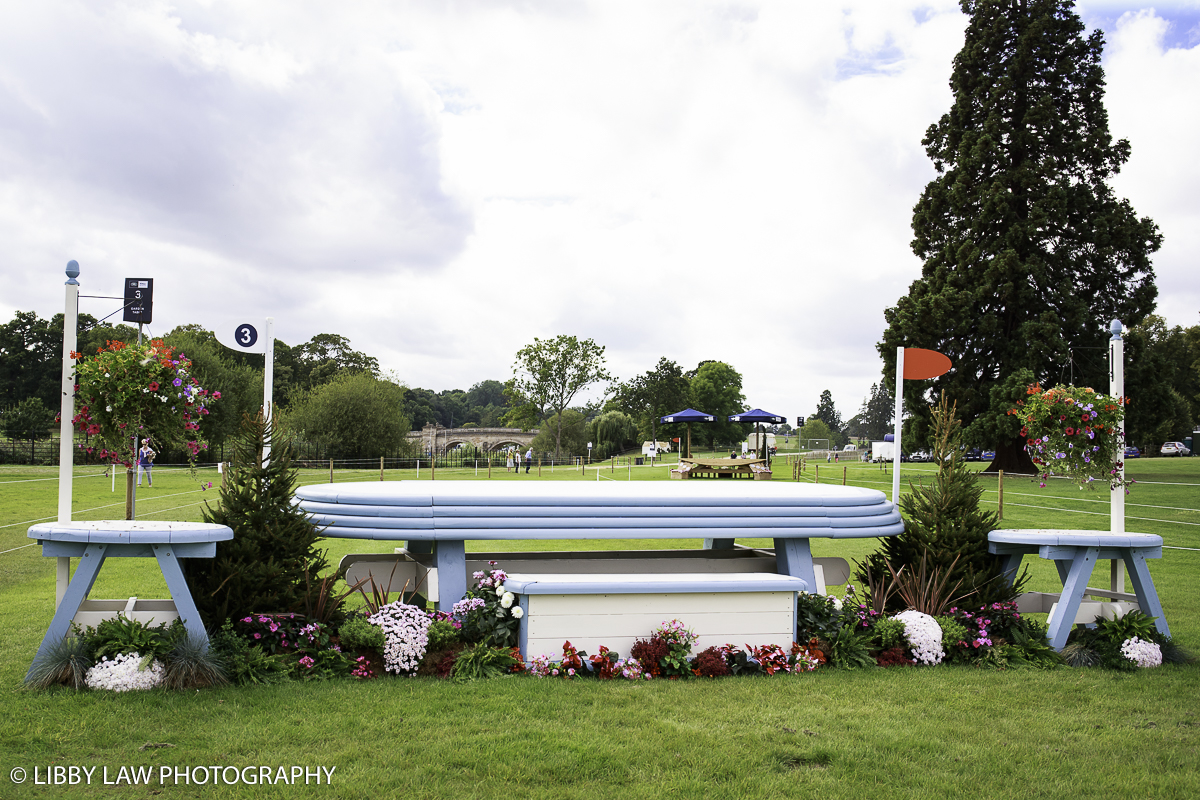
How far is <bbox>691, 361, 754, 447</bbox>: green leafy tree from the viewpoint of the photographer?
2926 inches

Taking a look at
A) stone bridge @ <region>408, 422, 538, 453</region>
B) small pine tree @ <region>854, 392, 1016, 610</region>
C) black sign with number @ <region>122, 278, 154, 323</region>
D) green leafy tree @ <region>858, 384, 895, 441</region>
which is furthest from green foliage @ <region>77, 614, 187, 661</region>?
green leafy tree @ <region>858, 384, 895, 441</region>

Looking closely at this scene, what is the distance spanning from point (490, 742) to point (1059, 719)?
104 inches

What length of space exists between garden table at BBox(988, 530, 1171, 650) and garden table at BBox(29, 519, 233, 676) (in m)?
4.58

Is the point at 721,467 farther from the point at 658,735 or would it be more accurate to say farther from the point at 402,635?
the point at 658,735

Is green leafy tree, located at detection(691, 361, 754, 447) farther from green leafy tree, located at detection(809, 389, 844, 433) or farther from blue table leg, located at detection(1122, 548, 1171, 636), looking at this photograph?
blue table leg, located at detection(1122, 548, 1171, 636)

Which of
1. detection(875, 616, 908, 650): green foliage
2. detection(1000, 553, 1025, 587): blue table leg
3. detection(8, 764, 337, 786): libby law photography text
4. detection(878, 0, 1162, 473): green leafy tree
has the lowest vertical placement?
detection(8, 764, 337, 786): libby law photography text

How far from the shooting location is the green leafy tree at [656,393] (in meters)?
73.1

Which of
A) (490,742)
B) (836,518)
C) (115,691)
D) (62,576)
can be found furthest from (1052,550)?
(62,576)

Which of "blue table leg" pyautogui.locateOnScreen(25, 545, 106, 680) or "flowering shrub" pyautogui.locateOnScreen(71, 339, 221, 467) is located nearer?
"blue table leg" pyautogui.locateOnScreen(25, 545, 106, 680)

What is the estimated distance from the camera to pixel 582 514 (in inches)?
176

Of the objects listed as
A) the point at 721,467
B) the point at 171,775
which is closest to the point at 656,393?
the point at 721,467

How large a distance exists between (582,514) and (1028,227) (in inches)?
913

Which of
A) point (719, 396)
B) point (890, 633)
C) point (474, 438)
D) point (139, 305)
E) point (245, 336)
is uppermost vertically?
point (719, 396)

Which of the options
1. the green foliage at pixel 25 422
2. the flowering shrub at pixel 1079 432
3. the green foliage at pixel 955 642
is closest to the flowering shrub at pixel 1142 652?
the green foliage at pixel 955 642
